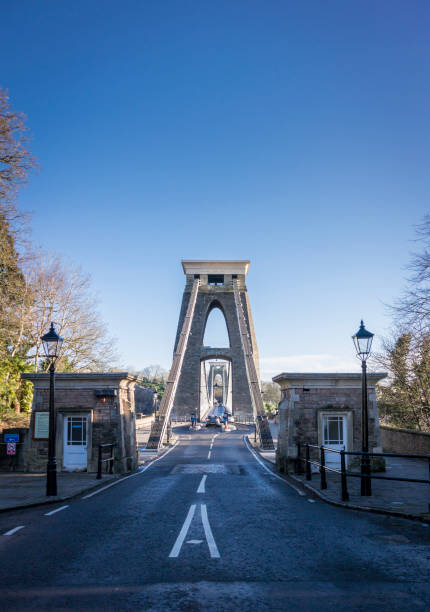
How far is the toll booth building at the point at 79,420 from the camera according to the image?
16734mm

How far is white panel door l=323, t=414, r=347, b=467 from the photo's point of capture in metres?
16.5

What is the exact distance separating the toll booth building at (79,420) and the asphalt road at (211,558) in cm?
629

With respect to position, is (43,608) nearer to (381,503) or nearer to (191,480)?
(381,503)

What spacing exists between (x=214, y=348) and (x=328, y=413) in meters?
54.3

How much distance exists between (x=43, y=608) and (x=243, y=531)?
3.67 m

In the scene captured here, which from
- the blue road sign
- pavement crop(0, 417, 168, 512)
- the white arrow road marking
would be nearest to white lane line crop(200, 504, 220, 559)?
the white arrow road marking

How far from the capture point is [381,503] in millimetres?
9750

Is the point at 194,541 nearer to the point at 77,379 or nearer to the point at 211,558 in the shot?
the point at 211,558

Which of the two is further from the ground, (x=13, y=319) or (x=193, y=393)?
(x=13, y=319)

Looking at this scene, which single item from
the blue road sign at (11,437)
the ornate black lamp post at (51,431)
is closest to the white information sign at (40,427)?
the blue road sign at (11,437)

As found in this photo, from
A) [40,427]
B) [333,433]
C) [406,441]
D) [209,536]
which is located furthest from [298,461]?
[209,536]

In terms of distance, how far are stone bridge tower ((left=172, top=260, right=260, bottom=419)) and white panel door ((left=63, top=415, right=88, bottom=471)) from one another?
4687 cm

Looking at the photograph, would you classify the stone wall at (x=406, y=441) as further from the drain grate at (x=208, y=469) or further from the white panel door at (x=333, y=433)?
the drain grate at (x=208, y=469)

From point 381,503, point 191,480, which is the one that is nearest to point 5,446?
point 191,480
